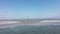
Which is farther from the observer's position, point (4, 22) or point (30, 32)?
point (30, 32)

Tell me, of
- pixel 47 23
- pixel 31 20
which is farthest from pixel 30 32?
pixel 47 23

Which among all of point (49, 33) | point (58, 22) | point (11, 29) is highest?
point (58, 22)

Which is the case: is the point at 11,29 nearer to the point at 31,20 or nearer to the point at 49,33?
the point at 31,20

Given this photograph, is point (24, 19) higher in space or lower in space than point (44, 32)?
higher

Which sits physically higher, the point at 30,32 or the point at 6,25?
the point at 6,25

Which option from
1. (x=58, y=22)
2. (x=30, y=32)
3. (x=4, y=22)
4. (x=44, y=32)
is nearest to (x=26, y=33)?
(x=30, y=32)

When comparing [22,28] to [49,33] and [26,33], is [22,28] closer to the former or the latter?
[26,33]
